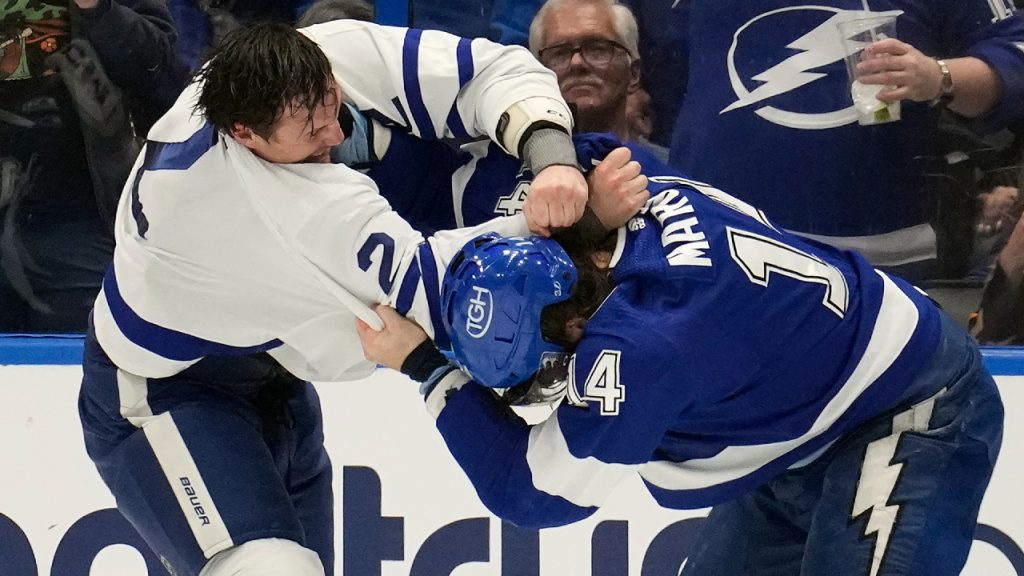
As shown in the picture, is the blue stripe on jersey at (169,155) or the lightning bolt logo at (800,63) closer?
the blue stripe on jersey at (169,155)

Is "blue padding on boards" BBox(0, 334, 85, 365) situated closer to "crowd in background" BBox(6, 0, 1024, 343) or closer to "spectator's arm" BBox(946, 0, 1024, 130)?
"crowd in background" BBox(6, 0, 1024, 343)

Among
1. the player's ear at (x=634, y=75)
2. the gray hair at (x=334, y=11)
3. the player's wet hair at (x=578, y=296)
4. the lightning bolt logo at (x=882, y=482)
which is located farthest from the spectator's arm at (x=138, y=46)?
the lightning bolt logo at (x=882, y=482)

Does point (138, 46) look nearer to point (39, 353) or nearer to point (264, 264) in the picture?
point (39, 353)

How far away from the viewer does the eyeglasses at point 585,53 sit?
13.0ft

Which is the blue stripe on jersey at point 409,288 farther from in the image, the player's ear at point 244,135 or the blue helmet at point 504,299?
the player's ear at point 244,135

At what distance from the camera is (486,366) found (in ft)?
6.91

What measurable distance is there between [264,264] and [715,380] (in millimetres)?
841

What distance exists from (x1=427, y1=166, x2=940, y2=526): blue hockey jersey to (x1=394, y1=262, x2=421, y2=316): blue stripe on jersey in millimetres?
172

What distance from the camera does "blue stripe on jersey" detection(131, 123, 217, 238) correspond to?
2270 millimetres

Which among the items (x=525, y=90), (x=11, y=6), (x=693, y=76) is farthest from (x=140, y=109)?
(x=525, y=90)

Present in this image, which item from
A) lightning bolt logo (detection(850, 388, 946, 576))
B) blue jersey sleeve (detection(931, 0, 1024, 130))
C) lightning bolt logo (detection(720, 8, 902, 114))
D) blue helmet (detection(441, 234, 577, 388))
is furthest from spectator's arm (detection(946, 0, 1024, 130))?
blue helmet (detection(441, 234, 577, 388))

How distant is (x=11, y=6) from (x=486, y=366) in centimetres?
268

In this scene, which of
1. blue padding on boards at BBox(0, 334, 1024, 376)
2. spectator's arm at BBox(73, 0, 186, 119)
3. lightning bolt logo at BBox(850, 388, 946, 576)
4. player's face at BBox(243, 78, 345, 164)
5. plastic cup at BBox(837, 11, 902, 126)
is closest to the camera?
player's face at BBox(243, 78, 345, 164)

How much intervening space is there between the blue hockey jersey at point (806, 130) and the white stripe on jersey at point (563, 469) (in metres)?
2.02
